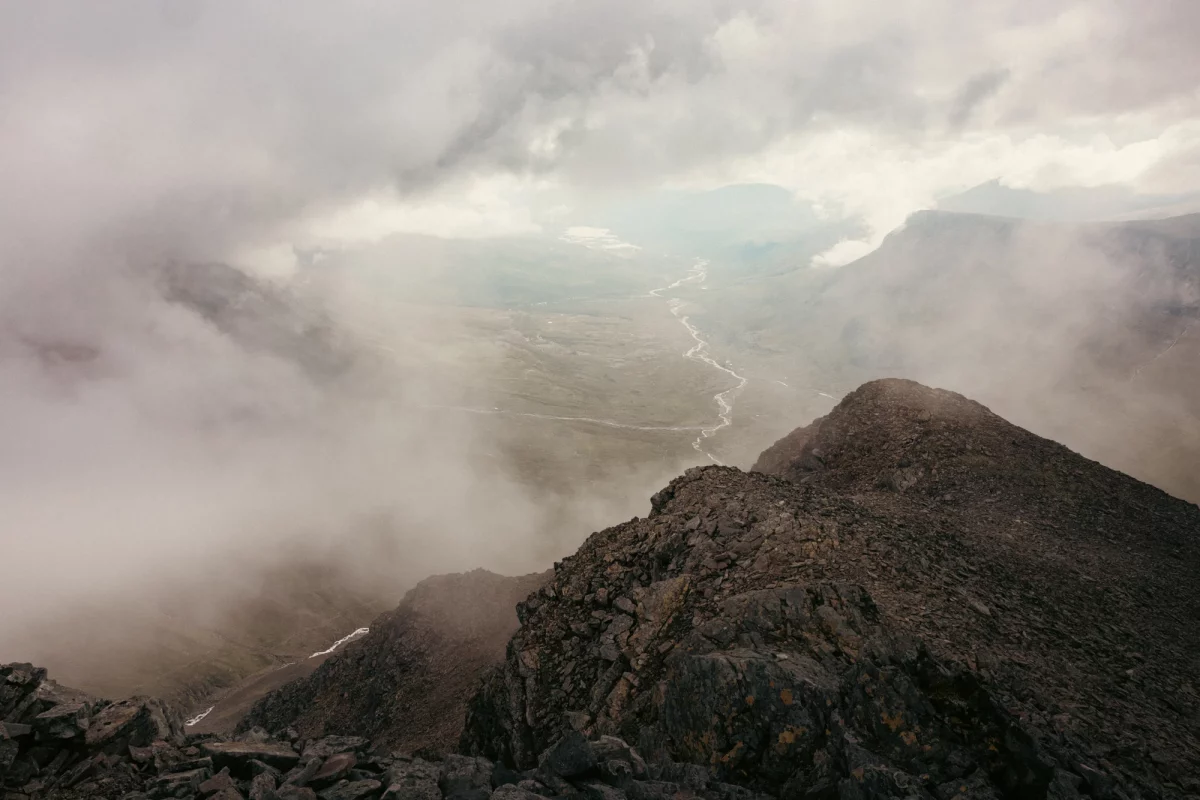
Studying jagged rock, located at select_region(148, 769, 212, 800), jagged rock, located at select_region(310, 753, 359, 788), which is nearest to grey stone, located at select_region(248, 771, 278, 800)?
jagged rock, located at select_region(310, 753, 359, 788)

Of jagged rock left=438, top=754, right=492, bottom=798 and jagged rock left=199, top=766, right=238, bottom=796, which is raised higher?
jagged rock left=199, top=766, right=238, bottom=796

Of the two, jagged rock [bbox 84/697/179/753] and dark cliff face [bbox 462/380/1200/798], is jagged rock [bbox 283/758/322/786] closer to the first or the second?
jagged rock [bbox 84/697/179/753]

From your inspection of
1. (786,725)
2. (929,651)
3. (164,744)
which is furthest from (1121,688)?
(164,744)

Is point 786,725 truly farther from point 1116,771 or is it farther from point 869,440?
point 869,440

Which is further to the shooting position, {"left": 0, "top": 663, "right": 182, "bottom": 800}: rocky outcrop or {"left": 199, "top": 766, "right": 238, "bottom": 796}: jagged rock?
{"left": 0, "top": 663, "right": 182, "bottom": 800}: rocky outcrop

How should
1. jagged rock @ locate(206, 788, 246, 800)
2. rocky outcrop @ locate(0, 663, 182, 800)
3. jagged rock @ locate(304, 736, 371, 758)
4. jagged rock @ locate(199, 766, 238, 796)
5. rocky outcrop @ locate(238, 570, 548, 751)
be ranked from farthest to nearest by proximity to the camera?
rocky outcrop @ locate(238, 570, 548, 751) → jagged rock @ locate(304, 736, 371, 758) → rocky outcrop @ locate(0, 663, 182, 800) → jagged rock @ locate(199, 766, 238, 796) → jagged rock @ locate(206, 788, 246, 800)

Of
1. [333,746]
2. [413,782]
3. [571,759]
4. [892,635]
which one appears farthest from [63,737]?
[892,635]

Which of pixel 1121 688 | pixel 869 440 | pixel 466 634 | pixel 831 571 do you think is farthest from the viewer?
pixel 466 634
